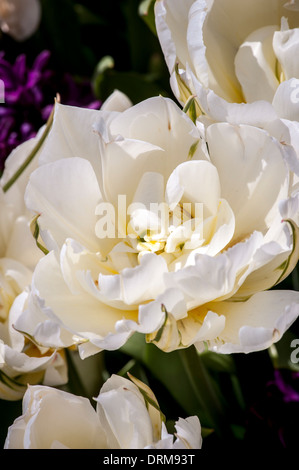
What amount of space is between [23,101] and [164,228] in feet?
0.81

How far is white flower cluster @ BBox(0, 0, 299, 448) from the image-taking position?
1.02ft

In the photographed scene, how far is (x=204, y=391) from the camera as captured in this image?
41 centimetres

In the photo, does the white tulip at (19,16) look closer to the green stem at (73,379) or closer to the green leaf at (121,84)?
the green leaf at (121,84)

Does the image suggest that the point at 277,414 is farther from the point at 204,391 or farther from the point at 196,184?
the point at 196,184

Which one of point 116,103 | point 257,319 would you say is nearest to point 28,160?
point 116,103

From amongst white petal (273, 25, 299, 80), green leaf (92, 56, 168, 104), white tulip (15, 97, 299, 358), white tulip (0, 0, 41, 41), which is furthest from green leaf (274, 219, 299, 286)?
white tulip (0, 0, 41, 41)

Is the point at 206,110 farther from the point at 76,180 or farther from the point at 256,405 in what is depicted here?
the point at 256,405

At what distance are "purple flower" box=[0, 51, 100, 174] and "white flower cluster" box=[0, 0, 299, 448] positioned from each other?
0.20m

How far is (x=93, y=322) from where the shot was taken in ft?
1.09

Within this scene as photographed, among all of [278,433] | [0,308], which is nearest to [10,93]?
[0,308]

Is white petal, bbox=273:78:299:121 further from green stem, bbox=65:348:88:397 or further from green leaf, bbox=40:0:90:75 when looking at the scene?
green leaf, bbox=40:0:90:75

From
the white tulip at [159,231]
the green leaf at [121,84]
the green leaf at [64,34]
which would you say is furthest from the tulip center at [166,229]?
the green leaf at [64,34]

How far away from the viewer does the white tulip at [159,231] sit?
1.01ft

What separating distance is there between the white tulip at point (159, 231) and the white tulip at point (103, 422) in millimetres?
29
